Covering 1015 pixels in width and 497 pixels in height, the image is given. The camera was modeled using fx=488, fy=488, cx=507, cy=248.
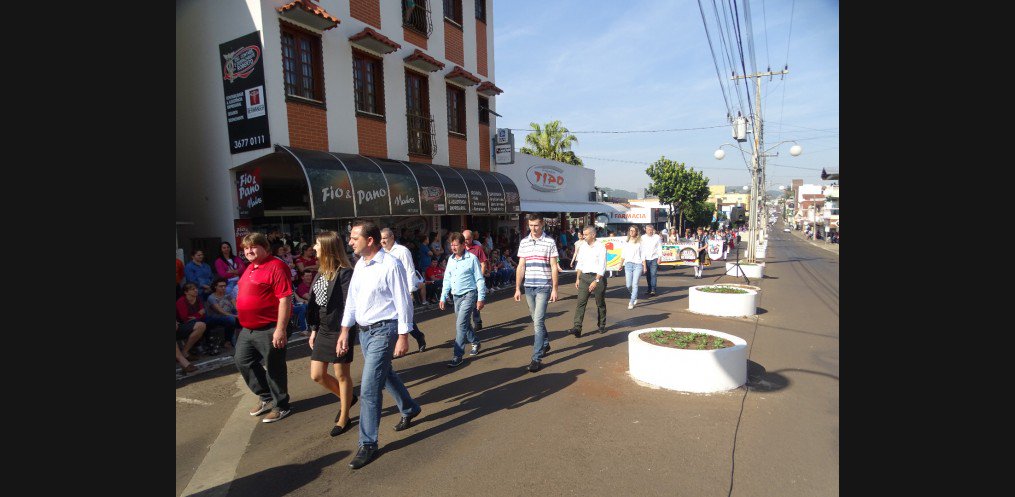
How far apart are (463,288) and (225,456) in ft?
10.3

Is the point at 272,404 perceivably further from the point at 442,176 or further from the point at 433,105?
the point at 433,105

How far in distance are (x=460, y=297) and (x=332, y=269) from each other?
2284 mm

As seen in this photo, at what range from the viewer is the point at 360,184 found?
10547mm

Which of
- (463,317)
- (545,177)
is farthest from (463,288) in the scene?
(545,177)

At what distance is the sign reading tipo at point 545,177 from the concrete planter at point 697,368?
50.4 ft

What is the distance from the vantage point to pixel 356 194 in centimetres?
1039

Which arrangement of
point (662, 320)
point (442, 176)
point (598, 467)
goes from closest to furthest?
point (598, 467) < point (662, 320) < point (442, 176)

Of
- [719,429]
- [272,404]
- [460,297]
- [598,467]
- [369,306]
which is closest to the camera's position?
[598,467]

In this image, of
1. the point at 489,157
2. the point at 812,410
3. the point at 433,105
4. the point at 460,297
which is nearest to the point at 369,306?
the point at 460,297

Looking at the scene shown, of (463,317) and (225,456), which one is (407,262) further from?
(225,456)

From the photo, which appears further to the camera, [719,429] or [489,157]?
[489,157]

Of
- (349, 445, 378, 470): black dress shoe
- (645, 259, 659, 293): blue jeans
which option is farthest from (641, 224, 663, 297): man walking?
(349, 445, 378, 470): black dress shoe

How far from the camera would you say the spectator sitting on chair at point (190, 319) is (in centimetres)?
623

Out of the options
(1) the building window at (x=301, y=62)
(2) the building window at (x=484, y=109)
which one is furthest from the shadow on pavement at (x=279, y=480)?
(2) the building window at (x=484, y=109)
